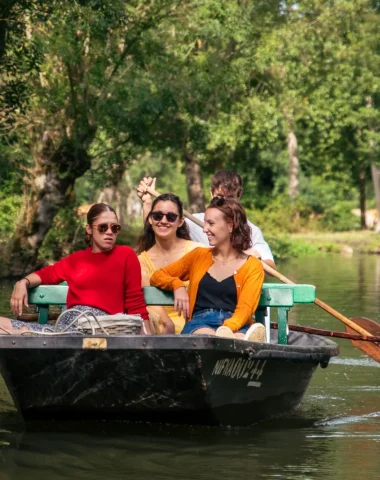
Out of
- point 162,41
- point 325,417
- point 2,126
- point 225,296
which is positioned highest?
point 162,41

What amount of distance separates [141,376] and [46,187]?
57.9ft

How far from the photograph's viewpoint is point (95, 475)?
6504mm

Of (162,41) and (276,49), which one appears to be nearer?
(162,41)

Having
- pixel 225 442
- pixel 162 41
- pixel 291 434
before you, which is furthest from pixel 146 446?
pixel 162 41

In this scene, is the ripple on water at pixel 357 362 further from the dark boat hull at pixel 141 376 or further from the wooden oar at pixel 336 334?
the dark boat hull at pixel 141 376

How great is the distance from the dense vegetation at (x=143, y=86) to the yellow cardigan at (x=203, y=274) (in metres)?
10.5

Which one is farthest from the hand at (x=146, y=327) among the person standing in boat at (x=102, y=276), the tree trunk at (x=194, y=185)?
the tree trunk at (x=194, y=185)

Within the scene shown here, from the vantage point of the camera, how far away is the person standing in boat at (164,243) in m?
8.29

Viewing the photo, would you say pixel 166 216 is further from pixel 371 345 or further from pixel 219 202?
pixel 371 345

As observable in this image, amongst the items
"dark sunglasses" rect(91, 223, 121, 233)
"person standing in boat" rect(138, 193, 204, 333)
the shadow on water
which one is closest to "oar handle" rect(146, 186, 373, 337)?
"person standing in boat" rect(138, 193, 204, 333)

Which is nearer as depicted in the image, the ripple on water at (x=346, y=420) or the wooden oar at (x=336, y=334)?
the ripple on water at (x=346, y=420)

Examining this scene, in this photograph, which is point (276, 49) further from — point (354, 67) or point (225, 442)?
point (225, 442)

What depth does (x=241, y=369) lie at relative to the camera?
7.55 meters

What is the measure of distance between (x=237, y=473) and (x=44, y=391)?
148cm
